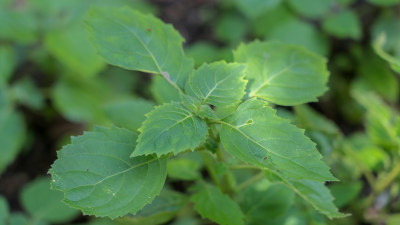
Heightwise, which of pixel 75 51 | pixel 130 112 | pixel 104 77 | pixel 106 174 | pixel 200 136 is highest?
pixel 200 136

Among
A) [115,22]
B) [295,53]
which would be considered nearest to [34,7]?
[115,22]

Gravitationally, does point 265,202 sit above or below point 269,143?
below

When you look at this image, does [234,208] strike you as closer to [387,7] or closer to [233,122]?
[233,122]

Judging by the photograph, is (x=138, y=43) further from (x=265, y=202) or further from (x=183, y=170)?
(x=265, y=202)

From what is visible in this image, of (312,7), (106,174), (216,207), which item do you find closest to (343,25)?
(312,7)

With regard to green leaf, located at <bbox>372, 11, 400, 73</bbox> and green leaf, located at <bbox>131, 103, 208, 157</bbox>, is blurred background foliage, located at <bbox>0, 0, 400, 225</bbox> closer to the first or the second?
green leaf, located at <bbox>372, 11, 400, 73</bbox>
